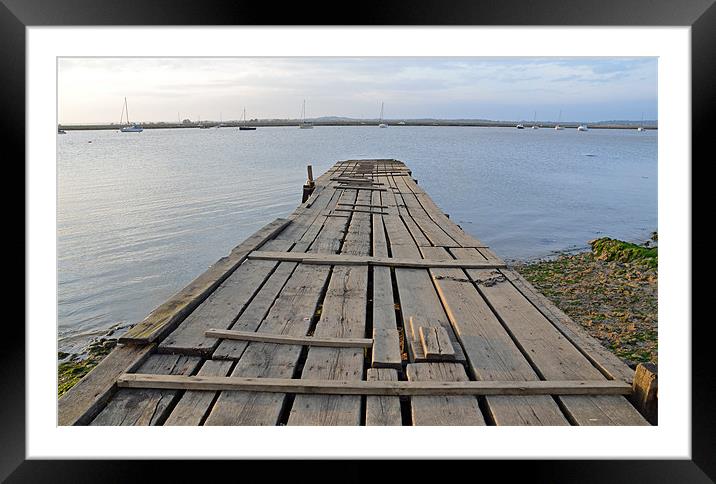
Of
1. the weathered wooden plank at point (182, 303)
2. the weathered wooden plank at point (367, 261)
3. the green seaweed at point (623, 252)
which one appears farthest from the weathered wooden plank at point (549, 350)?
the green seaweed at point (623, 252)

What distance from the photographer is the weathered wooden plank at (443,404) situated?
2.82m

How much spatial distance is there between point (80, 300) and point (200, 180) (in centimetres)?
1533

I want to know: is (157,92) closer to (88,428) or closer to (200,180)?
(200,180)

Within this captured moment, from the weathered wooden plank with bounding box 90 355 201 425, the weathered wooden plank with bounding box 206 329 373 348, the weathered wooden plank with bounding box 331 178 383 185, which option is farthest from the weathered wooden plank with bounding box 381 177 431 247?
the weathered wooden plank with bounding box 90 355 201 425

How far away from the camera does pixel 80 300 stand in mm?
9523

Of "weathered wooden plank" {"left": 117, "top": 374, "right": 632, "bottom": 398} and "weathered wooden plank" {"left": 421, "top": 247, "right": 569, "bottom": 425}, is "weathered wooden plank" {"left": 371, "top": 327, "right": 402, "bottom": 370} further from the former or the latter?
"weathered wooden plank" {"left": 421, "top": 247, "right": 569, "bottom": 425}

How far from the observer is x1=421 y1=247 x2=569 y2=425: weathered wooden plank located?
286 centimetres

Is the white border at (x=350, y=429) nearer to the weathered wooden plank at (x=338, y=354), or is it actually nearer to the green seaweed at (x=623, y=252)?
the weathered wooden plank at (x=338, y=354)

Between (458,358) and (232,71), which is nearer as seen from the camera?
(458,358)

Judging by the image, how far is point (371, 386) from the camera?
9.95ft

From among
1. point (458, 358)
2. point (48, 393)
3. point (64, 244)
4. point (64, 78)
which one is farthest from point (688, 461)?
point (64, 78)

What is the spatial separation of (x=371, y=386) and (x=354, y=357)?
0.41 meters
